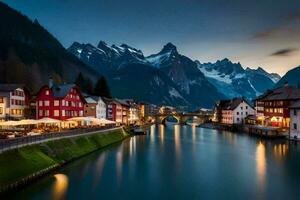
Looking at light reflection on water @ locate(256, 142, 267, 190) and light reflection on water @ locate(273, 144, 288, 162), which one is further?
light reflection on water @ locate(273, 144, 288, 162)

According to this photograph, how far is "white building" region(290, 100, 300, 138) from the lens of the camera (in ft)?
359

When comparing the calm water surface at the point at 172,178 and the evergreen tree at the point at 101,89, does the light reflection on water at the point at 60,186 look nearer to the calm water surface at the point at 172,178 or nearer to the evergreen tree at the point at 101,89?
the calm water surface at the point at 172,178

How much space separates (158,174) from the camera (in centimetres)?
5812

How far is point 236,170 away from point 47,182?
35.0 m

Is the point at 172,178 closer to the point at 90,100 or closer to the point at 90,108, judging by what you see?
the point at 90,108

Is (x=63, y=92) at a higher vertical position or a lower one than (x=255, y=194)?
higher

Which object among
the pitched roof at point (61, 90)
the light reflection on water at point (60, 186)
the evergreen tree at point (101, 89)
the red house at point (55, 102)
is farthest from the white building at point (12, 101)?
the evergreen tree at point (101, 89)

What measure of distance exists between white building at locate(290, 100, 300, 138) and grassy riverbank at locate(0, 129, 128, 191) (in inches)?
2625

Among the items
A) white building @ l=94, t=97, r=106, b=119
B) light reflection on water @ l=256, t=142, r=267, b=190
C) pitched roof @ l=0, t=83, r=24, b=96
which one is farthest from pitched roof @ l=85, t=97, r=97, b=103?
light reflection on water @ l=256, t=142, r=267, b=190

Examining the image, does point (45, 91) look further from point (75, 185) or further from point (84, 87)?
point (84, 87)

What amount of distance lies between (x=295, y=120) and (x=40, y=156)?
291 feet

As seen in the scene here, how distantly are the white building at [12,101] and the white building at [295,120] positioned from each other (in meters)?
88.5

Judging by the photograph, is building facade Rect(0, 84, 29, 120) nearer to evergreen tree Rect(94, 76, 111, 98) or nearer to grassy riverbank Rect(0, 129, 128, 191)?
grassy riverbank Rect(0, 129, 128, 191)

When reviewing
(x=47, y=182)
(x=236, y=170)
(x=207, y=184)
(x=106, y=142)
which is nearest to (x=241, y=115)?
(x=106, y=142)
